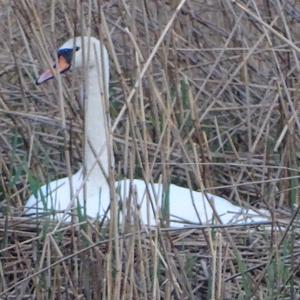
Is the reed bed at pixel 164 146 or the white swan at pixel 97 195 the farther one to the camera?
the white swan at pixel 97 195

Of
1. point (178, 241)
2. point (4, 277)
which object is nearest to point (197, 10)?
point (178, 241)

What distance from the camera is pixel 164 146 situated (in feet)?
10.1

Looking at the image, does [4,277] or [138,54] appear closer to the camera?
[138,54]

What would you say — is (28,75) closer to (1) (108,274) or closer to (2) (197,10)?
(2) (197,10)

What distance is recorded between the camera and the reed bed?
3.04 metres

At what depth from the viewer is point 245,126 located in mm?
4535

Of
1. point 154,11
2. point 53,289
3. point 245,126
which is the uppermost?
point 154,11

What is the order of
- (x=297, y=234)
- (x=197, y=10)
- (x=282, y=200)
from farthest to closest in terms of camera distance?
(x=197, y=10), (x=282, y=200), (x=297, y=234)

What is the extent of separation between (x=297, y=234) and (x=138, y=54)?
85 cm

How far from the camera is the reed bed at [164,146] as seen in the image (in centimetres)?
304

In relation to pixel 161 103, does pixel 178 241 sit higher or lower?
lower

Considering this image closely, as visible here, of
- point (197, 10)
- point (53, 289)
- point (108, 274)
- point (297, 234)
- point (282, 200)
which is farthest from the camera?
point (197, 10)

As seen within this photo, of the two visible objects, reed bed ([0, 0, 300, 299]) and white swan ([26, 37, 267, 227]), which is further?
white swan ([26, 37, 267, 227])

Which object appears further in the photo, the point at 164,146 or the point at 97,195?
the point at 97,195
